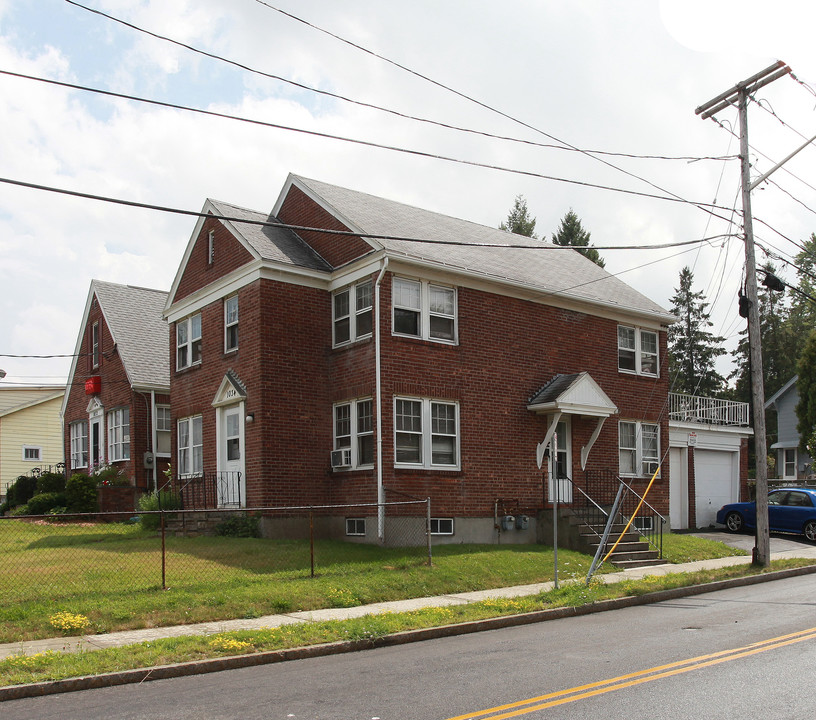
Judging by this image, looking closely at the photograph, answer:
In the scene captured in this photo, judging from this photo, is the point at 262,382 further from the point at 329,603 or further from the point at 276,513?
the point at 329,603

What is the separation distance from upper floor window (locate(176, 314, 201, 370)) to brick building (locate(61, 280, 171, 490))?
4.17 m

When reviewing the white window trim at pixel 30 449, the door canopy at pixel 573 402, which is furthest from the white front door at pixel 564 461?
the white window trim at pixel 30 449

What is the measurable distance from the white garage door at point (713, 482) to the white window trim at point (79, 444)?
20.7 m

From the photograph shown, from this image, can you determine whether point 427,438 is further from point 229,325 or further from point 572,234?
point 572,234

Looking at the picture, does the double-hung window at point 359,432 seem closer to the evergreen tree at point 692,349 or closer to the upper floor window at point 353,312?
the upper floor window at point 353,312

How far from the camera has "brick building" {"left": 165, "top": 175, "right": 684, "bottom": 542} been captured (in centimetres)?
1930

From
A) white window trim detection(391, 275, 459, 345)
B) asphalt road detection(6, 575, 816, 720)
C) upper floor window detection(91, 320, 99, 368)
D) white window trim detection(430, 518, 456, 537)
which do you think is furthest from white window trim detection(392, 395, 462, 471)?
upper floor window detection(91, 320, 99, 368)

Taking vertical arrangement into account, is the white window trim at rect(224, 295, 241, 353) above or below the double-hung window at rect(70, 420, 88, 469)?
above

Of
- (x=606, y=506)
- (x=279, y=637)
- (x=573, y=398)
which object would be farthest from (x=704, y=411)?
(x=279, y=637)

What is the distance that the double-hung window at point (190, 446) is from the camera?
22.4 meters

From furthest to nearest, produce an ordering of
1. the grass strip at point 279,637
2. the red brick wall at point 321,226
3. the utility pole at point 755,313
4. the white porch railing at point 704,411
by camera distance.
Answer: the white porch railing at point 704,411, the red brick wall at point 321,226, the utility pole at point 755,313, the grass strip at point 279,637

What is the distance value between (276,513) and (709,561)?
975 centimetres

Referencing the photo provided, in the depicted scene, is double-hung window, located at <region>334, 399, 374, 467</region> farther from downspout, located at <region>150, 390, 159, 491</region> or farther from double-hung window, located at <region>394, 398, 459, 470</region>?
downspout, located at <region>150, 390, 159, 491</region>

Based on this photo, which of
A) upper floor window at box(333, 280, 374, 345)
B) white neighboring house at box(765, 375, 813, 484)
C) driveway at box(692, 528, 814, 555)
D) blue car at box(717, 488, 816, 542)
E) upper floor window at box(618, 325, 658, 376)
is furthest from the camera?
white neighboring house at box(765, 375, 813, 484)
